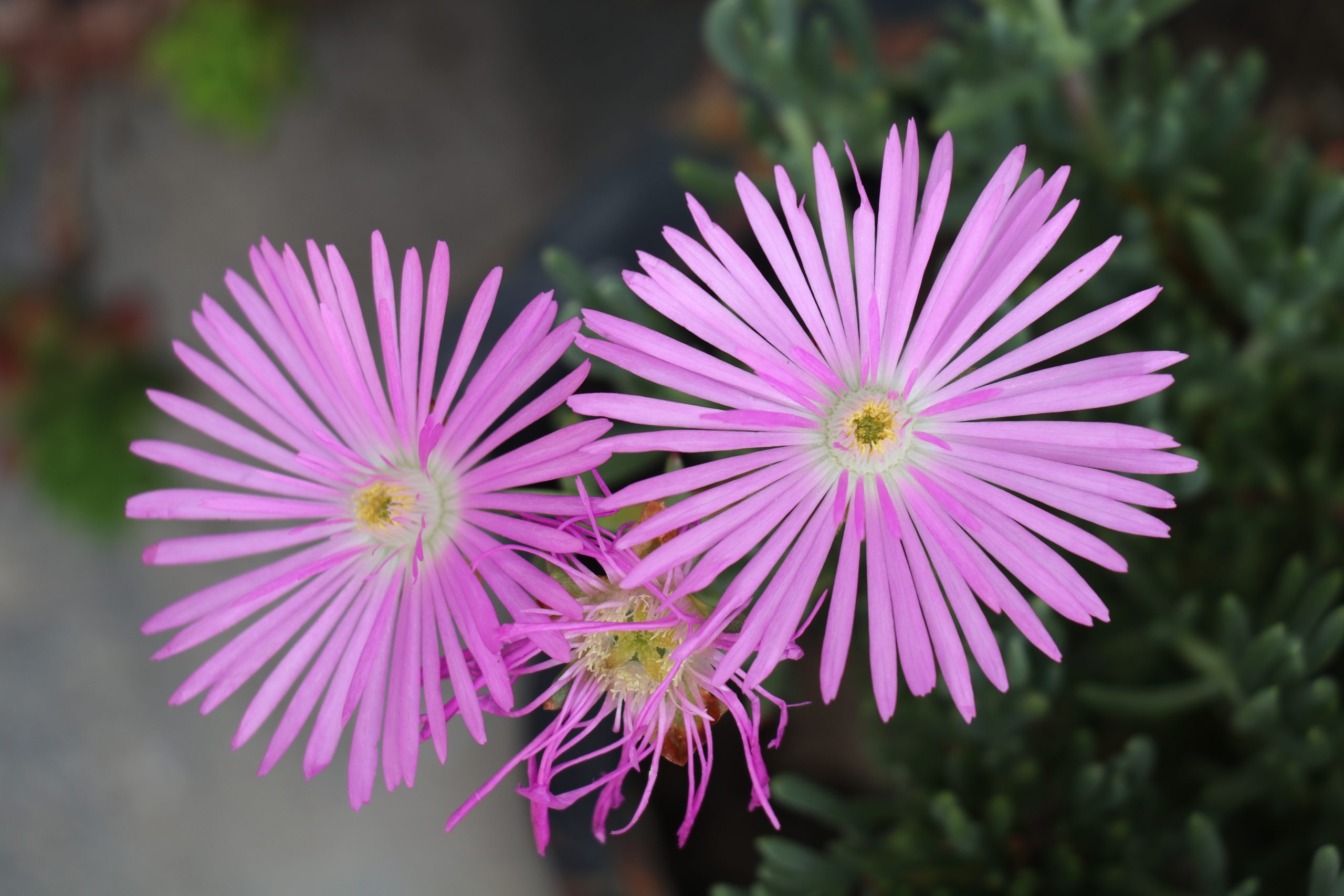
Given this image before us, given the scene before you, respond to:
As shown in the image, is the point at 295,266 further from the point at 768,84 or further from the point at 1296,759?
the point at 1296,759

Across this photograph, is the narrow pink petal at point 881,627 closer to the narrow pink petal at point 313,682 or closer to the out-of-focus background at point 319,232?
the narrow pink petal at point 313,682

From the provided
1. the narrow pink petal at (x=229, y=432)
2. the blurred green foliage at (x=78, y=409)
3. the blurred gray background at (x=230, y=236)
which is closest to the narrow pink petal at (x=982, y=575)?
the narrow pink petal at (x=229, y=432)

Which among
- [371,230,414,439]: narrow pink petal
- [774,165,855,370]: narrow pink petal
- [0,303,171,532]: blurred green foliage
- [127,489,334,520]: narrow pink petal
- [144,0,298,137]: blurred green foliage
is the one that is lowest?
[127,489,334,520]: narrow pink petal

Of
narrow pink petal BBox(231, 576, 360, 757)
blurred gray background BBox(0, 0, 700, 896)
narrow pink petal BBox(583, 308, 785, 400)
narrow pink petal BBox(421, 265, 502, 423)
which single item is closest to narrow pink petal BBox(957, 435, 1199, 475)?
narrow pink petal BBox(583, 308, 785, 400)

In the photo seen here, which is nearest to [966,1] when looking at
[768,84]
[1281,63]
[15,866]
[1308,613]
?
[1281,63]

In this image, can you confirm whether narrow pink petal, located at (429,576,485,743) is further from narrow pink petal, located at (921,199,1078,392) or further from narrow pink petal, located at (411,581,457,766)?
narrow pink petal, located at (921,199,1078,392)

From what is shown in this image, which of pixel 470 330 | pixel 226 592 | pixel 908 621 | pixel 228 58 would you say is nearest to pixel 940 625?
pixel 908 621
